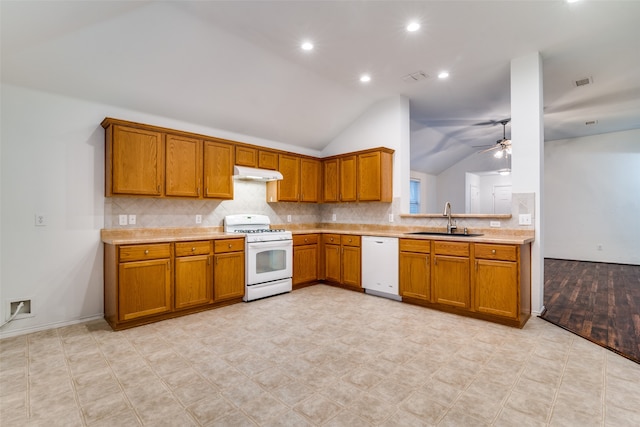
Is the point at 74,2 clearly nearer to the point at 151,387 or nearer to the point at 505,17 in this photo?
the point at 151,387

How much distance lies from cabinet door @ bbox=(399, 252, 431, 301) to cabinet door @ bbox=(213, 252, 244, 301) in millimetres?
2185

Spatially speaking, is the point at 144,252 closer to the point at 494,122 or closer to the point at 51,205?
the point at 51,205

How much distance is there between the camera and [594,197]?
23.0 ft

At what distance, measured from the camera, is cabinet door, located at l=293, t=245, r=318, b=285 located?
4832 millimetres

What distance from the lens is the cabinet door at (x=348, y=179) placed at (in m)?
5.11

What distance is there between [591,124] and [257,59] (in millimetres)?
6795

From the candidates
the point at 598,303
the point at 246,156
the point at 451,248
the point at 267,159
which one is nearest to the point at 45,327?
the point at 246,156

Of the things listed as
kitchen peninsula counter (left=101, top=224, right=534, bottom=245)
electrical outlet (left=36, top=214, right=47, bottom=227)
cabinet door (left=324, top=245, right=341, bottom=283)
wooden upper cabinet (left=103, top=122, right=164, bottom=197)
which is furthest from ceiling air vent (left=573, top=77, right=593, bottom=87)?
electrical outlet (left=36, top=214, right=47, bottom=227)

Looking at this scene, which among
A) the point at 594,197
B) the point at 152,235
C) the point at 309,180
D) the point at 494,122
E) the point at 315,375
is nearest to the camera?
the point at 315,375

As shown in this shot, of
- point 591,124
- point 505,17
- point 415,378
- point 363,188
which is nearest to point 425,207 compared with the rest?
point 591,124

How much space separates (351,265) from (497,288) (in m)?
2.07

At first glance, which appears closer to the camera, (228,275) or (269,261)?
(228,275)

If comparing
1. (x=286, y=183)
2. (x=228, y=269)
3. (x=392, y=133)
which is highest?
(x=392, y=133)

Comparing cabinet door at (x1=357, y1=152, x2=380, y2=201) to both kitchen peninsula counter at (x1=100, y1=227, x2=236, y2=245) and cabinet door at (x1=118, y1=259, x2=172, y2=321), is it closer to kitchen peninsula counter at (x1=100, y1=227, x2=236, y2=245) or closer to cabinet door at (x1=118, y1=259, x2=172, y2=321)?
kitchen peninsula counter at (x1=100, y1=227, x2=236, y2=245)
